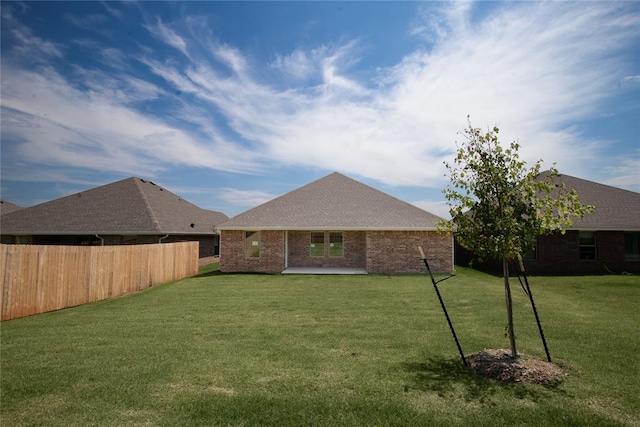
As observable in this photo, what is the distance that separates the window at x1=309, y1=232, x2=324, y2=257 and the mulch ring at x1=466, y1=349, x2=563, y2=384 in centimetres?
1517

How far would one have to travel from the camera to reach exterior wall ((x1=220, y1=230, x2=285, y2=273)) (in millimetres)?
20297

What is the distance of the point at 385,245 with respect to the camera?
65.0ft

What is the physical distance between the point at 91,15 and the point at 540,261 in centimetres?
2210

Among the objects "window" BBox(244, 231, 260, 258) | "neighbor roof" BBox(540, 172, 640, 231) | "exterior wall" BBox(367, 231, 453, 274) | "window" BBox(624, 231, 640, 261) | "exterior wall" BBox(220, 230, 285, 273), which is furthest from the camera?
"window" BBox(244, 231, 260, 258)

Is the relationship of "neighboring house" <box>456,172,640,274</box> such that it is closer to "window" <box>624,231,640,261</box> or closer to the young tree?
"window" <box>624,231,640,261</box>

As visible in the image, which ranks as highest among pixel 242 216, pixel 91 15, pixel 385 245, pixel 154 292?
pixel 91 15

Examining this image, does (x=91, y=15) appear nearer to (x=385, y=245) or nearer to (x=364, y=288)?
(x=364, y=288)

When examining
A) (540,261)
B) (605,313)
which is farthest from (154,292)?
(540,261)

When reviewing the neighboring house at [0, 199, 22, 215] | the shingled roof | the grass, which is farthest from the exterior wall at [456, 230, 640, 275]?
the neighboring house at [0, 199, 22, 215]

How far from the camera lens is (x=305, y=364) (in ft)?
19.9

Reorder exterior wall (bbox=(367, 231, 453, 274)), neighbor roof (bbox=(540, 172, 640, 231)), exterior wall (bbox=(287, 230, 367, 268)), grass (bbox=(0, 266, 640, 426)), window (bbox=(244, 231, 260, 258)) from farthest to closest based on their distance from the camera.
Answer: exterior wall (bbox=(287, 230, 367, 268)) → window (bbox=(244, 231, 260, 258)) → neighbor roof (bbox=(540, 172, 640, 231)) → exterior wall (bbox=(367, 231, 453, 274)) → grass (bbox=(0, 266, 640, 426))

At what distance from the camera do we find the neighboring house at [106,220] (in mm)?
20719

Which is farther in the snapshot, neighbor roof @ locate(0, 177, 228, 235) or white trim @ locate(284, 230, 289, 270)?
neighbor roof @ locate(0, 177, 228, 235)

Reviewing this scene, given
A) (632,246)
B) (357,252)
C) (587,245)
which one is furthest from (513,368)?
(632,246)
